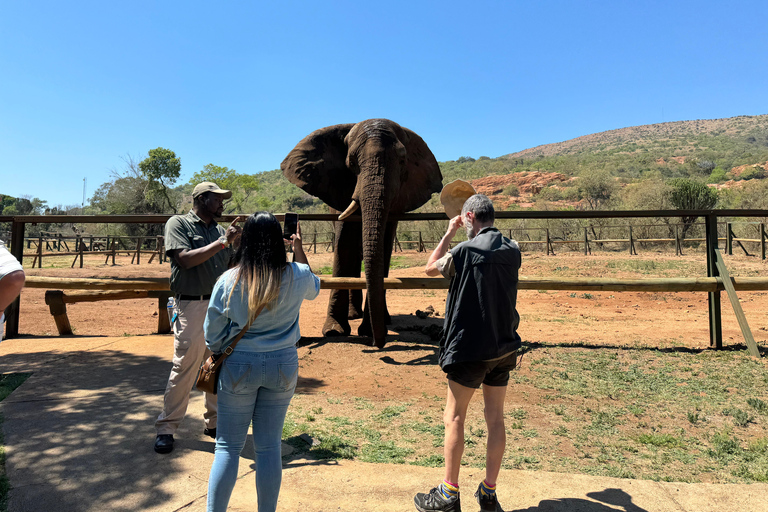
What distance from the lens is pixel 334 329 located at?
25.1 feet

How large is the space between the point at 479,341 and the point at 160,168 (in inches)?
1852

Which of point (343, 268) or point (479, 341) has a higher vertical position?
point (343, 268)

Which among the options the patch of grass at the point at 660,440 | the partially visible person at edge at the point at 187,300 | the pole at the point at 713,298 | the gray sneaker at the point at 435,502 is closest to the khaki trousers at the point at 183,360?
the partially visible person at edge at the point at 187,300

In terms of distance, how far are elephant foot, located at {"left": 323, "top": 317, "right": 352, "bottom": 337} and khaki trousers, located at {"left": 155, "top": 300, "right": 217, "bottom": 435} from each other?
13.5 ft

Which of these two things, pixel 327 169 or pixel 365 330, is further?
pixel 327 169

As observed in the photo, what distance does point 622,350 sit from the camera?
20.9 feet

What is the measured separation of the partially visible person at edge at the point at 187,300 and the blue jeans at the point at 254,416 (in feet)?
4.28

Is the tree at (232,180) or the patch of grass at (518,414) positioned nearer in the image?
the patch of grass at (518,414)

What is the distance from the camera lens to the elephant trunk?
583 cm

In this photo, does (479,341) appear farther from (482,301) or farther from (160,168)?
(160,168)

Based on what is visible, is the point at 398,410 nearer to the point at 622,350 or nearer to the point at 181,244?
the point at 181,244

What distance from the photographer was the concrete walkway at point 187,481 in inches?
109

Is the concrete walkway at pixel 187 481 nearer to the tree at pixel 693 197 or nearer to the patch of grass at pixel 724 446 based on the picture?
the patch of grass at pixel 724 446

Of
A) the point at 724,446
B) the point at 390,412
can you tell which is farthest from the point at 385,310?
the point at 724,446
